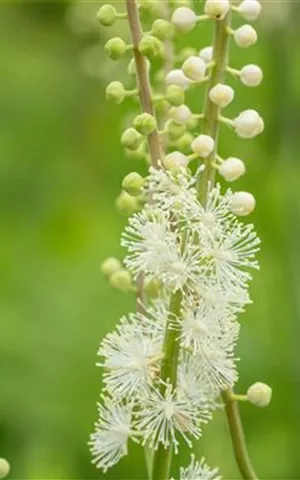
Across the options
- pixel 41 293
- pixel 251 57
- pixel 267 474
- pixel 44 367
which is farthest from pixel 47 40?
pixel 267 474

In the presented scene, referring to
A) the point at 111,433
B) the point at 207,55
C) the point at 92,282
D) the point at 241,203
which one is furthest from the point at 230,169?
the point at 92,282

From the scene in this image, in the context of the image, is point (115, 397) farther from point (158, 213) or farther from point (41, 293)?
point (41, 293)

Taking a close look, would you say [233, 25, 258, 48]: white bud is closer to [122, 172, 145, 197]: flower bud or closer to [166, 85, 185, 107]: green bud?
[166, 85, 185, 107]: green bud

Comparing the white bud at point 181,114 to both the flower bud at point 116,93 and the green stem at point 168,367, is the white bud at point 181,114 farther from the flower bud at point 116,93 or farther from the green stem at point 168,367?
the green stem at point 168,367

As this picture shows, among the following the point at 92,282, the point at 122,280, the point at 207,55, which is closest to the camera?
the point at 207,55

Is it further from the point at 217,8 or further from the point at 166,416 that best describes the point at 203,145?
the point at 166,416

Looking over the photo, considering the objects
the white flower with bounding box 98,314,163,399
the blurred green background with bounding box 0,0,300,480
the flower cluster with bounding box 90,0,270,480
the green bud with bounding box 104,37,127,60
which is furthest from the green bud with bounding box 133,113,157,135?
the blurred green background with bounding box 0,0,300,480
